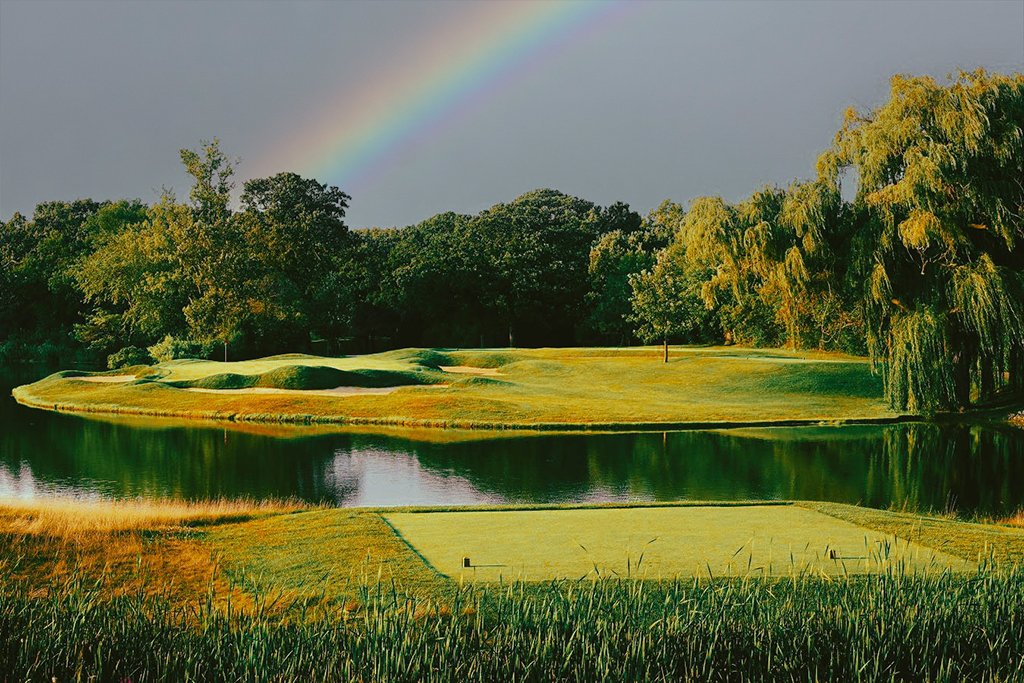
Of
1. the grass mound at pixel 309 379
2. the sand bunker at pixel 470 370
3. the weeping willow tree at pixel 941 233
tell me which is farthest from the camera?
the sand bunker at pixel 470 370

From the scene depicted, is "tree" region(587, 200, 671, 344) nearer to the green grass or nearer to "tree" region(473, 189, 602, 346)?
"tree" region(473, 189, 602, 346)

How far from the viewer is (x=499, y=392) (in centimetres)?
3083

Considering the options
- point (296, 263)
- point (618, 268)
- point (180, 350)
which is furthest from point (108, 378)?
point (618, 268)

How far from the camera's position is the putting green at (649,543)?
805 centimetres

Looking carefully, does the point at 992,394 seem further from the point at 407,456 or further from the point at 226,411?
the point at 226,411

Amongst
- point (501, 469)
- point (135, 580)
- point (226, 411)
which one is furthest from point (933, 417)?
point (135, 580)

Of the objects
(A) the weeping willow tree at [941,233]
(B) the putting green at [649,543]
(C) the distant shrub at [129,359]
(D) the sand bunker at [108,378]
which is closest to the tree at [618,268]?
(C) the distant shrub at [129,359]

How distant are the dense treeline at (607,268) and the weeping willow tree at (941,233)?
0.06 meters

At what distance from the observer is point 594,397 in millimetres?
31328

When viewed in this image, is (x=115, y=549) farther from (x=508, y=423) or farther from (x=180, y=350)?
(x=180, y=350)

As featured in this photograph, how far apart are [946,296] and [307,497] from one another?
17.4 m

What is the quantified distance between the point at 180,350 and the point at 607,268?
27.9 meters

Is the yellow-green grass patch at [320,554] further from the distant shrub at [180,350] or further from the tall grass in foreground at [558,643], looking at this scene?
the distant shrub at [180,350]

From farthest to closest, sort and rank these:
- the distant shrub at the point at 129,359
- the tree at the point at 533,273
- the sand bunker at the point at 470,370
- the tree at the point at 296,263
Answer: the tree at the point at 533,273, the tree at the point at 296,263, the distant shrub at the point at 129,359, the sand bunker at the point at 470,370
